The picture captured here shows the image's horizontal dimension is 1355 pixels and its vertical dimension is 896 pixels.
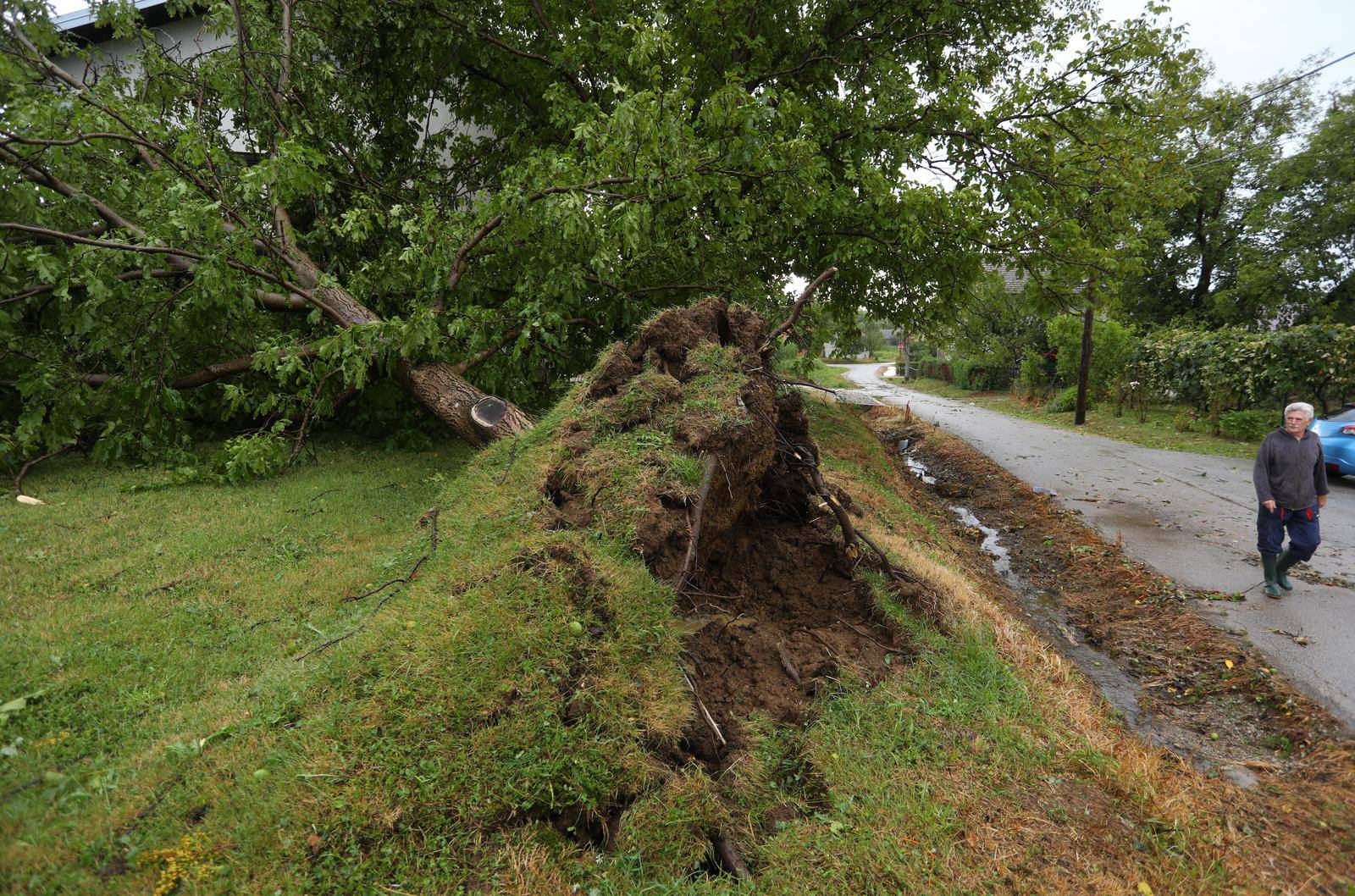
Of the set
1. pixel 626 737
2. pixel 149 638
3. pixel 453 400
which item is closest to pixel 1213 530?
pixel 626 737

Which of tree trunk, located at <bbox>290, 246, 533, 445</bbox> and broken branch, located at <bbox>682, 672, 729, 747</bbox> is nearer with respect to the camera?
broken branch, located at <bbox>682, 672, 729, 747</bbox>

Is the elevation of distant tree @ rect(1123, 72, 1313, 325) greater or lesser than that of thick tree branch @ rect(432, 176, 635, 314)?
greater

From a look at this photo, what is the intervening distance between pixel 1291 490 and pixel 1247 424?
32.7 feet

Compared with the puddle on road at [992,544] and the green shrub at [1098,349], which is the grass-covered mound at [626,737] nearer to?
the puddle on road at [992,544]

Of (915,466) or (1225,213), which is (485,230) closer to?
(915,466)

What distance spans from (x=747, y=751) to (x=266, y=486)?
6.34m

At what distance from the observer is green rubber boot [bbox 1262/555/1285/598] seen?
5.73 metres

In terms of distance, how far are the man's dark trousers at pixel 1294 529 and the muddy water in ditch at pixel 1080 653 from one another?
1.79 m

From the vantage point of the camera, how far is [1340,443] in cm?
931

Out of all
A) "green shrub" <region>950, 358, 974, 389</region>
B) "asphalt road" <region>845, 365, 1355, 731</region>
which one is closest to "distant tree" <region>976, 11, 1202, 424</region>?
"asphalt road" <region>845, 365, 1355, 731</region>

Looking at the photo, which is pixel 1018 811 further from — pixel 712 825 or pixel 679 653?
pixel 679 653

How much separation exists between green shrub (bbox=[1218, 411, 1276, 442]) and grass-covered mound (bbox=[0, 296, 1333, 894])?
40.1 feet

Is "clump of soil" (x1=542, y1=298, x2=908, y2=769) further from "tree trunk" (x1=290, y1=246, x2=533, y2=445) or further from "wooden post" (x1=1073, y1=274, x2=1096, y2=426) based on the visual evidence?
"wooden post" (x1=1073, y1=274, x2=1096, y2=426)

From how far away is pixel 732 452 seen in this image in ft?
14.0
